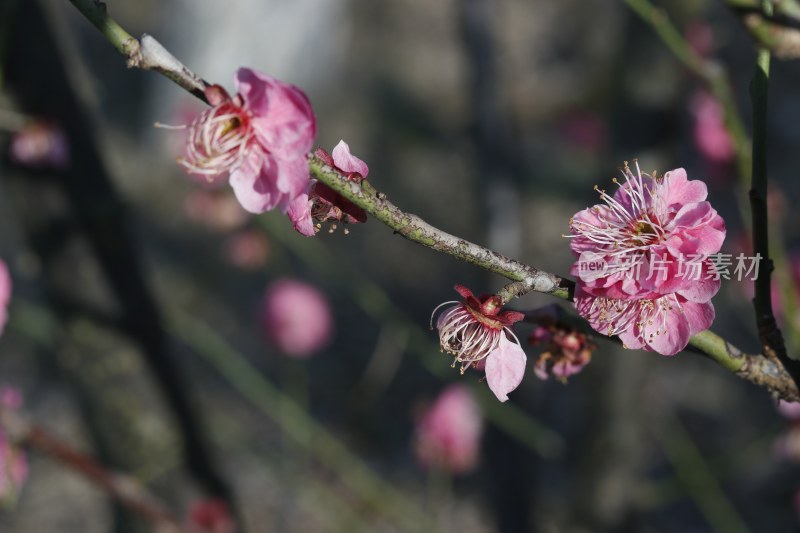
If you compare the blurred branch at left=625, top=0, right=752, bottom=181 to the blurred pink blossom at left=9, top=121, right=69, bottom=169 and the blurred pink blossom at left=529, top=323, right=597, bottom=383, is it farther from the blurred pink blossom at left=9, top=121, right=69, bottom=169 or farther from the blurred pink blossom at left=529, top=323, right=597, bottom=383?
the blurred pink blossom at left=9, top=121, right=69, bottom=169

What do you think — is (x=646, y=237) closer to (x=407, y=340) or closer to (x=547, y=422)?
(x=407, y=340)

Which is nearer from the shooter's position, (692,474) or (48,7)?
(48,7)

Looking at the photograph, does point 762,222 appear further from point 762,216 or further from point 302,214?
point 302,214

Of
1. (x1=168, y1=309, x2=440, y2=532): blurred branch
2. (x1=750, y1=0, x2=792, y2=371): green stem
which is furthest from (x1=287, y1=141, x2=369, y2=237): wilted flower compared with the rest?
(x1=168, y1=309, x2=440, y2=532): blurred branch

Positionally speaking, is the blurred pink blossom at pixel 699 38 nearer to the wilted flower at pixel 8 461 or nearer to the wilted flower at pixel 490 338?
the wilted flower at pixel 490 338

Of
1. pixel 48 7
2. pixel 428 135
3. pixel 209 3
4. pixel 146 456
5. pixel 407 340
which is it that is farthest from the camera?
pixel 209 3

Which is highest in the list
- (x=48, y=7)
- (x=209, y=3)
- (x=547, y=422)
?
(x=209, y=3)

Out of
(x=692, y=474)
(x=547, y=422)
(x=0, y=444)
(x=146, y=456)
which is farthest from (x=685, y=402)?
(x=0, y=444)
